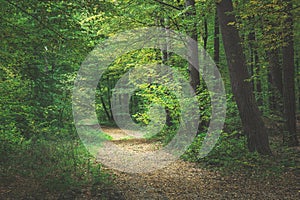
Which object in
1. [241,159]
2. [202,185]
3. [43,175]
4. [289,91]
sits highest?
[289,91]

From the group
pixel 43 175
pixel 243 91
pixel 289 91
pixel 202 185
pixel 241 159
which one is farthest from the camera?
pixel 289 91

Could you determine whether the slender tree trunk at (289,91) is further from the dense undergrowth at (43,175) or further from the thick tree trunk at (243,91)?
the dense undergrowth at (43,175)

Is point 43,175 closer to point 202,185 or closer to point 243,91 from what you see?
point 202,185

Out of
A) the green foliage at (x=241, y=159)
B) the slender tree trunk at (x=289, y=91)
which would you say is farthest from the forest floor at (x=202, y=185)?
the slender tree trunk at (x=289, y=91)

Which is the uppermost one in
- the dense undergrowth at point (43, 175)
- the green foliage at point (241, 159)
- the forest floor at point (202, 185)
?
the dense undergrowth at point (43, 175)

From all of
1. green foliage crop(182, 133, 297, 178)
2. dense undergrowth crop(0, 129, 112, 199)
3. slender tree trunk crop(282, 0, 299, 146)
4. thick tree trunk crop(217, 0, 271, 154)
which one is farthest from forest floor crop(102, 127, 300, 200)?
slender tree trunk crop(282, 0, 299, 146)

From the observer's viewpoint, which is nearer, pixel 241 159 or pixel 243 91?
pixel 241 159

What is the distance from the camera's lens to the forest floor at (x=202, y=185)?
6657mm

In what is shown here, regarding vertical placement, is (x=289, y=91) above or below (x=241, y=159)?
above

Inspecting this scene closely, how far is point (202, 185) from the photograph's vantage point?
7605 millimetres

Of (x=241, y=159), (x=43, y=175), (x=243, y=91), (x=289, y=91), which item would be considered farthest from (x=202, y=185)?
(x=289, y=91)

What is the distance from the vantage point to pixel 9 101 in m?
8.91

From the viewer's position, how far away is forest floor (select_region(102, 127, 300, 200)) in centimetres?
666

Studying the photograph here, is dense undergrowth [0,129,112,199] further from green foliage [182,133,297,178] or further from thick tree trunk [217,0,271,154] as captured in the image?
thick tree trunk [217,0,271,154]
